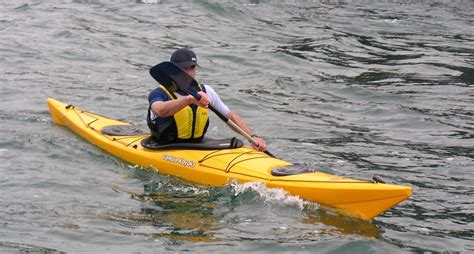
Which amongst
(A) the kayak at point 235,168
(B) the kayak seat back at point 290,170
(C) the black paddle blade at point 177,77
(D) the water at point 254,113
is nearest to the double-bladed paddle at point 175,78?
(C) the black paddle blade at point 177,77

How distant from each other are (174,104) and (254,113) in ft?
11.3

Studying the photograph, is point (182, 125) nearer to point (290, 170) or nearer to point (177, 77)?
point (177, 77)

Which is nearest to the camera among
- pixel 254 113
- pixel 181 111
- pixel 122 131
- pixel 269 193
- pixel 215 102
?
pixel 269 193

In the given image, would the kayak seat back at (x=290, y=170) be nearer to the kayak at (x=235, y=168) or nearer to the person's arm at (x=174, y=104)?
the kayak at (x=235, y=168)

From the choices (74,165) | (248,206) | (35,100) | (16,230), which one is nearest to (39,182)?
(74,165)

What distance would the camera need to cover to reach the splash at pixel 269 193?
254 inches

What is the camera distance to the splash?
6441 millimetres

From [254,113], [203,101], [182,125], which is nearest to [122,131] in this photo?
[182,125]

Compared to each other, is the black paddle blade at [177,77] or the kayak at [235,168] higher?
the black paddle blade at [177,77]

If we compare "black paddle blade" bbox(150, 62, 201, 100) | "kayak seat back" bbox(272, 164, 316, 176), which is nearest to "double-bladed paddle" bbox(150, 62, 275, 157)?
"black paddle blade" bbox(150, 62, 201, 100)

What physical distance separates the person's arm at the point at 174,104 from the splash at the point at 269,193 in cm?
82

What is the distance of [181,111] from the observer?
7.34 meters

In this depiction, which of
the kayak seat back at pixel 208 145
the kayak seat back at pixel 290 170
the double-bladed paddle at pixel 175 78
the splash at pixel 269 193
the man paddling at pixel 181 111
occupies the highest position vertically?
the double-bladed paddle at pixel 175 78

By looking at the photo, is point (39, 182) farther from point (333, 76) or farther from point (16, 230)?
point (333, 76)
